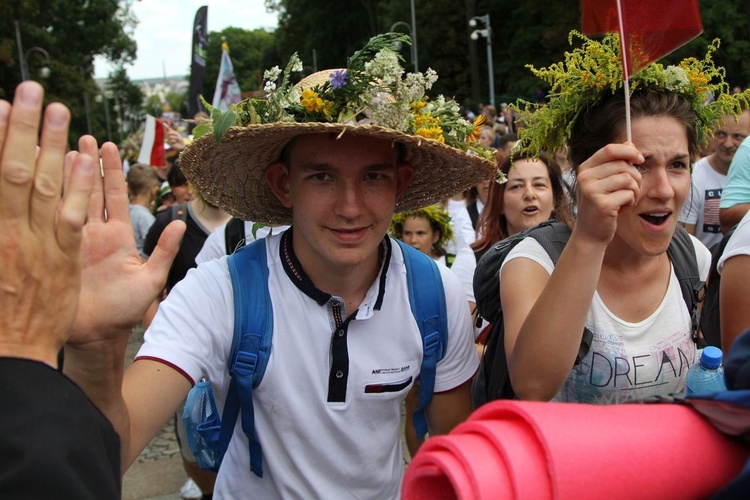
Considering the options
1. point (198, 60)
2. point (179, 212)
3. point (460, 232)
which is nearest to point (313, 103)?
point (179, 212)

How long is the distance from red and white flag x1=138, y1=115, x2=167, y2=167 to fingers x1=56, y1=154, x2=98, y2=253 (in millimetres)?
10517

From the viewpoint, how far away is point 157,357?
6.46 ft

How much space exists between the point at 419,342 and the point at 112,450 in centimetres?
129

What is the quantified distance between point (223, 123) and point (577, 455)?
164cm

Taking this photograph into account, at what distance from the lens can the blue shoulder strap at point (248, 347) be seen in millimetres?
2107

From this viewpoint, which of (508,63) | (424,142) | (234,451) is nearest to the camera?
(424,142)

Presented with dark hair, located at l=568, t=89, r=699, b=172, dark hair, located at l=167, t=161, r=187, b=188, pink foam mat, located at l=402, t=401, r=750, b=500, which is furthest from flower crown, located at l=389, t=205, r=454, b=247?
pink foam mat, located at l=402, t=401, r=750, b=500

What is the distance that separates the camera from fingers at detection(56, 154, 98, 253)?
1.17 meters

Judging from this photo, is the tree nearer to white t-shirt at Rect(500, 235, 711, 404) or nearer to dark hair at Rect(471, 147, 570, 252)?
dark hair at Rect(471, 147, 570, 252)

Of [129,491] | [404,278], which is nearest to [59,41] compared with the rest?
[129,491]

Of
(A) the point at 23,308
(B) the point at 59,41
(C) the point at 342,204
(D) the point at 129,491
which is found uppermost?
(B) the point at 59,41

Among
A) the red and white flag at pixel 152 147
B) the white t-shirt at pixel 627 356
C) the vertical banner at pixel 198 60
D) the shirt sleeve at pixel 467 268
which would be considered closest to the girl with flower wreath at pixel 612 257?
the white t-shirt at pixel 627 356

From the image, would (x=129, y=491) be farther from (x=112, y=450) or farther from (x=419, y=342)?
(x=112, y=450)

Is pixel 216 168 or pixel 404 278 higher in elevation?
pixel 216 168
